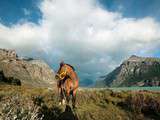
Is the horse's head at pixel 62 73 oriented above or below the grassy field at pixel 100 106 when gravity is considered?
above

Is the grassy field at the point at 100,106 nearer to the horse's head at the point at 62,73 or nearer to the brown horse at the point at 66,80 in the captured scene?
the brown horse at the point at 66,80

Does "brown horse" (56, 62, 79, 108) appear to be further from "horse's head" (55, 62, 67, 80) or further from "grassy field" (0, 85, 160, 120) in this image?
"grassy field" (0, 85, 160, 120)

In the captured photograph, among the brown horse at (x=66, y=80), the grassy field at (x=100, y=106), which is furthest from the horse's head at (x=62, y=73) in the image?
the grassy field at (x=100, y=106)

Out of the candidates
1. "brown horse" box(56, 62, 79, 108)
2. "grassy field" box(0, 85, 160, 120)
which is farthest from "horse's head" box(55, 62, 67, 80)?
"grassy field" box(0, 85, 160, 120)

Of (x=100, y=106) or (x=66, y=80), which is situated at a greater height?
(x=66, y=80)

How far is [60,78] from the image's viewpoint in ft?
51.6

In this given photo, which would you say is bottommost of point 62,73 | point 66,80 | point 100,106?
point 100,106

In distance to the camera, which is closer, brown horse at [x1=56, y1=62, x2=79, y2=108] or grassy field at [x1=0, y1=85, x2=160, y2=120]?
brown horse at [x1=56, y1=62, x2=79, y2=108]

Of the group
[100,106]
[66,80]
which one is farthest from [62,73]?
[100,106]

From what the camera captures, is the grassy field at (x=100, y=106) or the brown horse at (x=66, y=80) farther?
the grassy field at (x=100, y=106)

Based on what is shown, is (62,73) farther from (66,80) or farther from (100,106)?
(100,106)

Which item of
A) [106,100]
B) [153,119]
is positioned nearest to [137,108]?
[153,119]

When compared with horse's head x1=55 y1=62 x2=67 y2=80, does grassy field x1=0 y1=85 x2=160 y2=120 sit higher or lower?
lower

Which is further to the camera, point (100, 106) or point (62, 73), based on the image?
point (100, 106)
